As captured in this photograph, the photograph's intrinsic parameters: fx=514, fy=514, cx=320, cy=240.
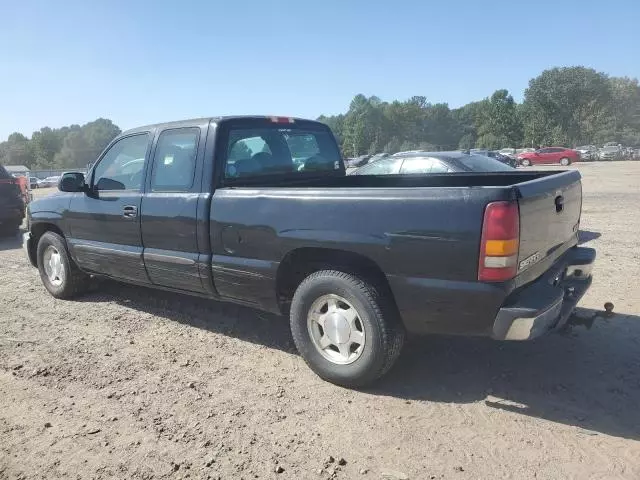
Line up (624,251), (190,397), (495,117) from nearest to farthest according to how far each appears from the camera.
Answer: (190,397) → (624,251) → (495,117)

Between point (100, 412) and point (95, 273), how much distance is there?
2323mm

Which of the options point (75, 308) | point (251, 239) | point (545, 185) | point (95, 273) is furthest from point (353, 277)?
point (75, 308)

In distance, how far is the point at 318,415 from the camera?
3174mm

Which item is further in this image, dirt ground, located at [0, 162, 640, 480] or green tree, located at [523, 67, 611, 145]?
green tree, located at [523, 67, 611, 145]

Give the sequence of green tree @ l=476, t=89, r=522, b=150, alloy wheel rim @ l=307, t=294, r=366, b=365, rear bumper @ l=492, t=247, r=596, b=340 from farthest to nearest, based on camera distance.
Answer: green tree @ l=476, t=89, r=522, b=150 → alloy wheel rim @ l=307, t=294, r=366, b=365 → rear bumper @ l=492, t=247, r=596, b=340

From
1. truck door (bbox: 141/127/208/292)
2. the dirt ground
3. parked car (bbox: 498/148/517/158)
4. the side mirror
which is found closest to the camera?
the dirt ground

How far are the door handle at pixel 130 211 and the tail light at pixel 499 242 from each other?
10.1 ft

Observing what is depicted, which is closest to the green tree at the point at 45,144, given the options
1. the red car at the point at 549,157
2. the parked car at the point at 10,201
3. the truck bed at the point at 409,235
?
the red car at the point at 549,157

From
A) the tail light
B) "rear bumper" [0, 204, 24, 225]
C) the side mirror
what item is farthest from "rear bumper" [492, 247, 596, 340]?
"rear bumper" [0, 204, 24, 225]

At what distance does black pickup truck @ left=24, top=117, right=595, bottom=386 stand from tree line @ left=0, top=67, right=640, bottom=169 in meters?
37.9

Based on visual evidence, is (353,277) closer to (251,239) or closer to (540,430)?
(251,239)

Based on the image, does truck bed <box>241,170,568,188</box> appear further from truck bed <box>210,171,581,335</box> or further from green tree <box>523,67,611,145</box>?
green tree <box>523,67,611,145</box>

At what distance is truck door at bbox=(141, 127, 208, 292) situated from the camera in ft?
13.5

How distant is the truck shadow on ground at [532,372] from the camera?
3150mm
